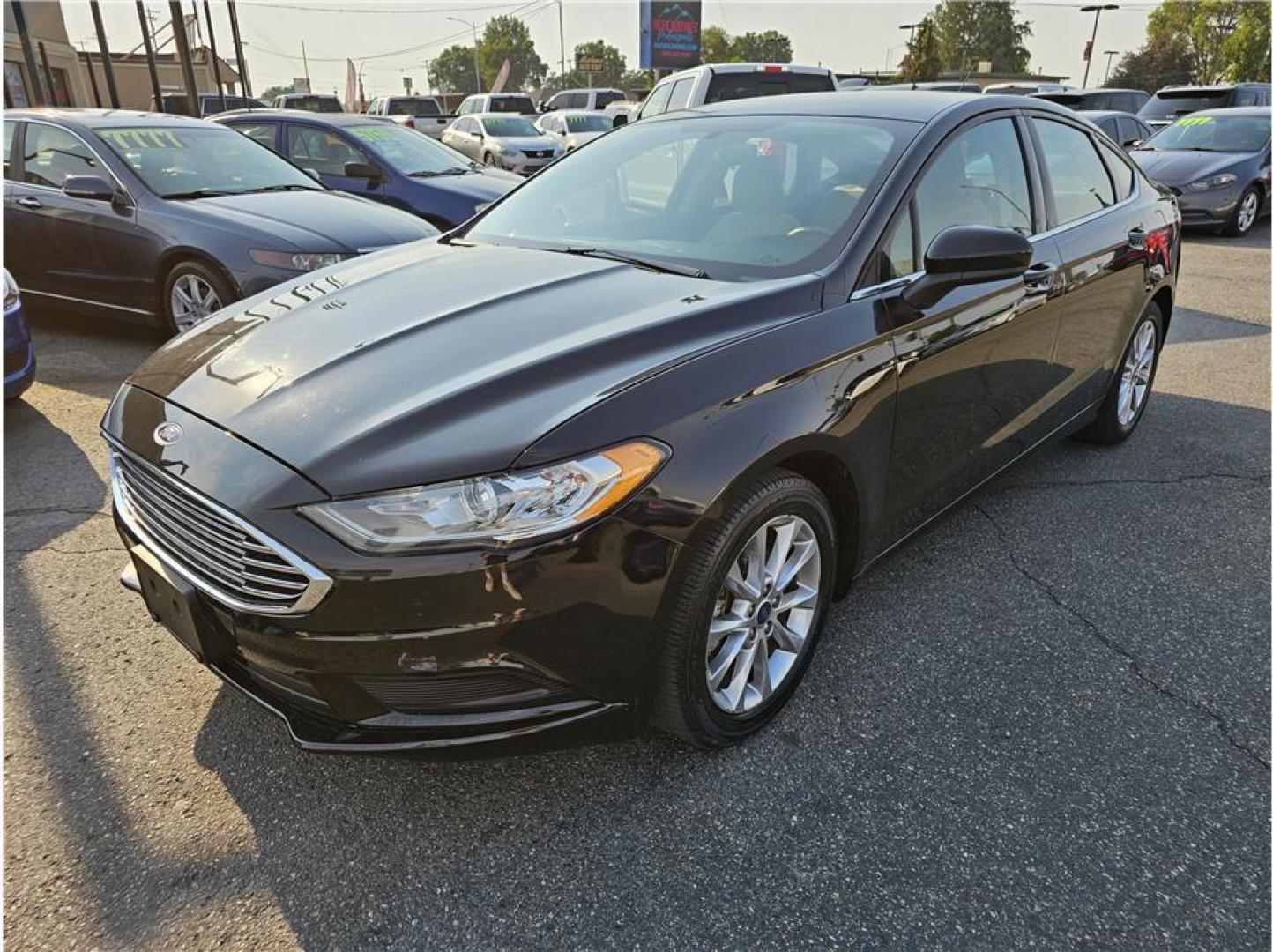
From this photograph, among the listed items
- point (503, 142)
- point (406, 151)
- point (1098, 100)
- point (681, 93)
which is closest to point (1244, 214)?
point (1098, 100)

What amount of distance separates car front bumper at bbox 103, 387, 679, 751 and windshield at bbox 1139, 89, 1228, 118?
19.7m

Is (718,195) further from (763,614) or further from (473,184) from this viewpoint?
(473,184)

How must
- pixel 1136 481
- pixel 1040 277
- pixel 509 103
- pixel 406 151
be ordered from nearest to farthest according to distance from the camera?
1. pixel 1040 277
2. pixel 1136 481
3. pixel 406 151
4. pixel 509 103

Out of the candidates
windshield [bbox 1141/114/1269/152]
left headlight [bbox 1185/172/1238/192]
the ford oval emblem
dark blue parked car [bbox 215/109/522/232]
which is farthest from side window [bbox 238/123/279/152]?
windshield [bbox 1141/114/1269/152]

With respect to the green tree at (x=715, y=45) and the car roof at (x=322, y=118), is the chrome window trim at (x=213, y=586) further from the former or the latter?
the green tree at (x=715, y=45)

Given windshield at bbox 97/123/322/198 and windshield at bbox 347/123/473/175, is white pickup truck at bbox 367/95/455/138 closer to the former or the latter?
windshield at bbox 347/123/473/175

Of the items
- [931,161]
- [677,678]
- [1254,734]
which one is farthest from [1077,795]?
[931,161]

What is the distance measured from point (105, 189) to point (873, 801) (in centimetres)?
611

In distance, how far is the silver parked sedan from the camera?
17312 millimetres

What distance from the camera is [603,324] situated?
2.31m

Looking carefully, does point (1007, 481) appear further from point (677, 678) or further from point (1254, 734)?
point (677, 678)

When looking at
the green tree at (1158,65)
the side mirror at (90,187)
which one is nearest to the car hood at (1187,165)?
the side mirror at (90,187)

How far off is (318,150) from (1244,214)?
11516 mm

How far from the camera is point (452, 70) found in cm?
12362
